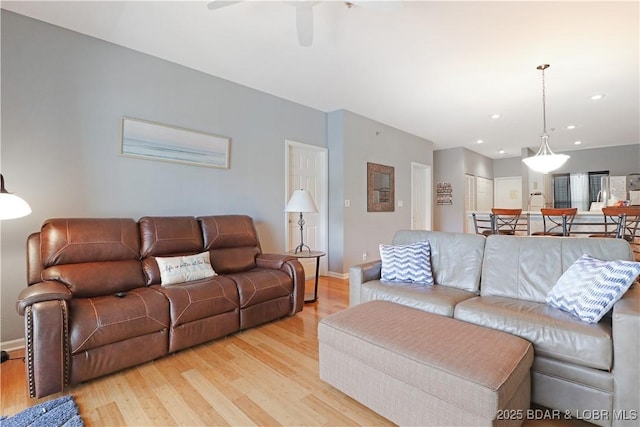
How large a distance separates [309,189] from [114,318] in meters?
→ 3.14

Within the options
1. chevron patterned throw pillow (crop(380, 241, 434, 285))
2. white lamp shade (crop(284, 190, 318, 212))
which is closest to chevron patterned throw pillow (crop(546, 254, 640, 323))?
chevron patterned throw pillow (crop(380, 241, 434, 285))

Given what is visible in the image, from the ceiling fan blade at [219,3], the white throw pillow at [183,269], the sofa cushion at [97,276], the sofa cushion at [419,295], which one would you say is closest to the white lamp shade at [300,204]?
the white throw pillow at [183,269]

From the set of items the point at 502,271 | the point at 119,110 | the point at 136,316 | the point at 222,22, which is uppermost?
the point at 222,22

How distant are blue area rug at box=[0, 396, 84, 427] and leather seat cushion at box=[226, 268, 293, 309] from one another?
1.20 m

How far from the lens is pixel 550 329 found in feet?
5.18

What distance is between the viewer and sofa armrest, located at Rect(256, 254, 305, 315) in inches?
117

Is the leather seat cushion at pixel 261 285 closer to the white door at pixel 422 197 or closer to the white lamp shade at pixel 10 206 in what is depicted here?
the white lamp shade at pixel 10 206

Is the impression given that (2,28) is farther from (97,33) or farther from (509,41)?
(509,41)

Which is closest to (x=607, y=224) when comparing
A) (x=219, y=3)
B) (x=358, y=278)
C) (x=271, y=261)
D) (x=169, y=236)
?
(x=358, y=278)

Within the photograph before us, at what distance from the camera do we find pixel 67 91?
2.61 metres

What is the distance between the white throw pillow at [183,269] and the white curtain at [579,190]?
899 centimetres

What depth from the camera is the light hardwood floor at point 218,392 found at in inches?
62.6

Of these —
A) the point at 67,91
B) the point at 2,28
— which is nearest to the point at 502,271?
the point at 67,91

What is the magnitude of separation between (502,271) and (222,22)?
2.90 m
